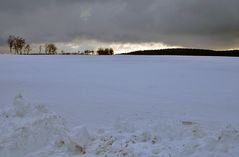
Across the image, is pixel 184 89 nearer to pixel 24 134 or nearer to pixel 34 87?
pixel 34 87

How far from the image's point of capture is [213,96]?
53.7 feet

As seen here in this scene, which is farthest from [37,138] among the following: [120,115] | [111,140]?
[120,115]

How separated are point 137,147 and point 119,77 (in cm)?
1479

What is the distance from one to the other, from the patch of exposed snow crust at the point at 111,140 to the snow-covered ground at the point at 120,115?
0.06 ft

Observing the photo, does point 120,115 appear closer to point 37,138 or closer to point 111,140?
point 111,140

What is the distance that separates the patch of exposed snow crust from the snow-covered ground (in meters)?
0.02

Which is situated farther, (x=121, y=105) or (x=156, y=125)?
(x=121, y=105)

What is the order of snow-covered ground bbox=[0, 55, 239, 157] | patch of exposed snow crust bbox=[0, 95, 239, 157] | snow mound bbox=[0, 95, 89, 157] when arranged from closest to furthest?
patch of exposed snow crust bbox=[0, 95, 239, 157] < snow-covered ground bbox=[0, 55, 239, 157] < snow mound bbox=[0, 95, 89, 157]

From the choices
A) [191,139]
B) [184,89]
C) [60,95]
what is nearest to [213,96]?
[184,89]

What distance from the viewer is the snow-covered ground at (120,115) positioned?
7.99 metres

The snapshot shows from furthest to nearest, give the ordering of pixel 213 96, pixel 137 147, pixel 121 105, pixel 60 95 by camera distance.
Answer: pixel 213 96
pixel 60 95
pixel 121 105
pixel 137 147

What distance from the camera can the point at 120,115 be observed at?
11836 mm

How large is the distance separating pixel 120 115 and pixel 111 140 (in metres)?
3.38

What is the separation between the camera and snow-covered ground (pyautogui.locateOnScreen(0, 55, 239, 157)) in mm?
7988
